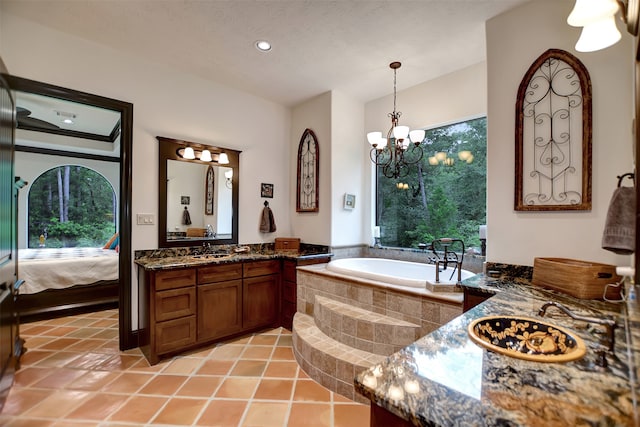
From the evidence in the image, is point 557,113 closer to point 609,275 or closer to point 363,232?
point 609,275

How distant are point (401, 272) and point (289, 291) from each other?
130 centimetres

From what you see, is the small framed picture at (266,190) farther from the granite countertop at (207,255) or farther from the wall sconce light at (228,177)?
the granite countertop at (207,255)

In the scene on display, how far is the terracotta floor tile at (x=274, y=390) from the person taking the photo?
6.73 ft

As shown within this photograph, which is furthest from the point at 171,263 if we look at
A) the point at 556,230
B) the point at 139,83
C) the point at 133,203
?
the point at 556,230

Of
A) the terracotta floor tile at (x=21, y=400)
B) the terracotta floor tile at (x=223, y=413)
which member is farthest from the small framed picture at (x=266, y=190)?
the terracotta floor tile at (x=21, y=400)

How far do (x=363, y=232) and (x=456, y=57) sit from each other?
2.26 m

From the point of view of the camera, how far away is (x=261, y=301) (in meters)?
3.17

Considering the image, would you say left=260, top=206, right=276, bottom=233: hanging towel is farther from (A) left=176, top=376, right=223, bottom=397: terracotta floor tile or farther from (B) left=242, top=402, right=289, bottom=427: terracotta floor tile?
(B) left=242, top=402, right=289, bottom=427: terracotta floor tile

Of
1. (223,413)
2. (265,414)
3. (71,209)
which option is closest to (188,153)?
(223,413)

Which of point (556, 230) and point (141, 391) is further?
point (141, 391)

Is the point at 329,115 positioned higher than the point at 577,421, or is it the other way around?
the point at 329,115

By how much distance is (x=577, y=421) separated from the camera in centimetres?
61

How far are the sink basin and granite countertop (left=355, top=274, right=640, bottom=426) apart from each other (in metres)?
0.04

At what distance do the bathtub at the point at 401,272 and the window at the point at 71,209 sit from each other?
518cm
